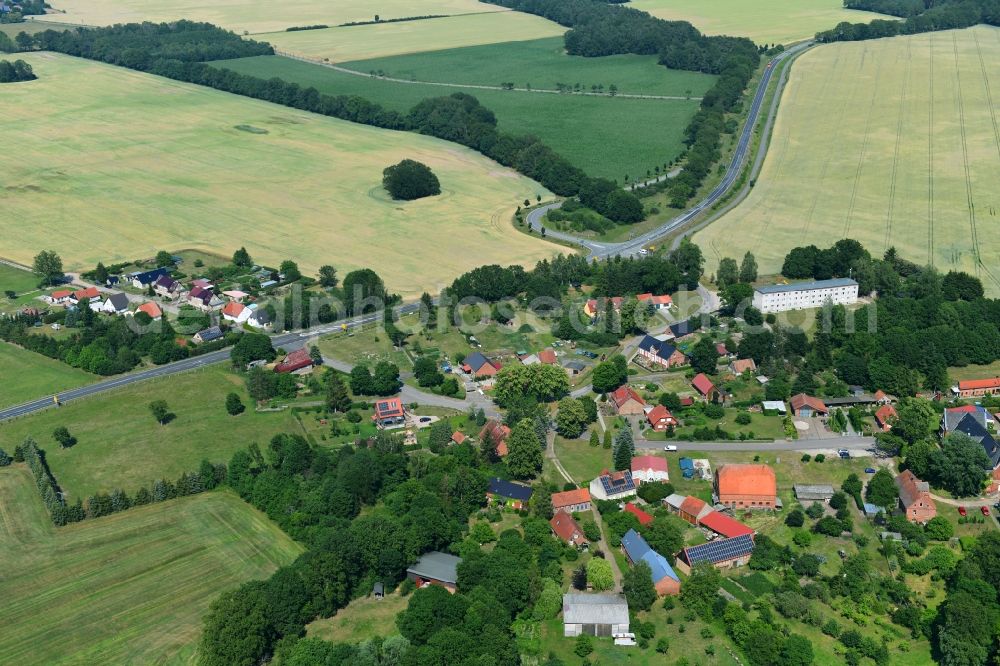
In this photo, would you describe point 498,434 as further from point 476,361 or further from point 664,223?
point 664,223

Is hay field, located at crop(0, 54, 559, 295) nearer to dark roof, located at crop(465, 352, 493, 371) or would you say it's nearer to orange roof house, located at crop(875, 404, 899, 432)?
dark roof, located at crop(465, 352, 493, 371)

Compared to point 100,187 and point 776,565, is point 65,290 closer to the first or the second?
point 100,187

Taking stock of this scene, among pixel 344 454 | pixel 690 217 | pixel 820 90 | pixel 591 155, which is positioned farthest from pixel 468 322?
pixel 820 90

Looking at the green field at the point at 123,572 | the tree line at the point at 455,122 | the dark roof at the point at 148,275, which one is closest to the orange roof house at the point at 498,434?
the green field at the point at 123,572

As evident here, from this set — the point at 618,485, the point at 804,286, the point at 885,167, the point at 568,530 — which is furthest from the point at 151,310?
the point at 885,167

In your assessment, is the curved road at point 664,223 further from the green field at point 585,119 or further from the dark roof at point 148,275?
the dark roof at point 148,275
